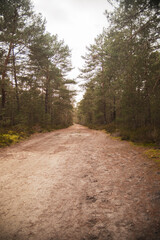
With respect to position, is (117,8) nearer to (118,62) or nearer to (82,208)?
(118,62)

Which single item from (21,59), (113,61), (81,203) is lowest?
(81,203)

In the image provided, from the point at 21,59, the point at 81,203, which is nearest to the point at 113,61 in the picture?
the point at 81,203

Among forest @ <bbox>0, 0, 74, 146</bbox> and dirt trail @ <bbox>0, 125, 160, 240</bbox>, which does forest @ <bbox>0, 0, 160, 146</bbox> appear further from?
dirt trail @ <bbox>0, 125, 160, 240</bbox>

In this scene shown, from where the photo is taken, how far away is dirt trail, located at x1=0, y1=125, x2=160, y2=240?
1.56m

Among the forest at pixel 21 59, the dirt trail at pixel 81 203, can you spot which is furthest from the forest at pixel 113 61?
the dirt trail at pixel 81 203

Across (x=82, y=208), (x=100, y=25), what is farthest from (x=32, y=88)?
(x=82, y=208)

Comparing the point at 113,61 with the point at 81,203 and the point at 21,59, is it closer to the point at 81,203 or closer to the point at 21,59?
the point at 81,203

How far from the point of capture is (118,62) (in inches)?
262

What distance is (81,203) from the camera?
83.0 inches

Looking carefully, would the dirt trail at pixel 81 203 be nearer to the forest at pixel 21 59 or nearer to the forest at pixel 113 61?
the forest at pixel 113 61

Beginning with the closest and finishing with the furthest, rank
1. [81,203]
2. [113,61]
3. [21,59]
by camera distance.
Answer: [81,203], [113,61], [21,59]

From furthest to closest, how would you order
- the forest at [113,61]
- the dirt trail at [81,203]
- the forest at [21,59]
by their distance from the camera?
1. the forest at [21,59]
2. the forest at [113,61]
3. the dirt trail at [81,203]

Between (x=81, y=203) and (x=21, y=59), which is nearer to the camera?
(x=81, y=203)

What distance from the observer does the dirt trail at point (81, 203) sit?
1.56 m
